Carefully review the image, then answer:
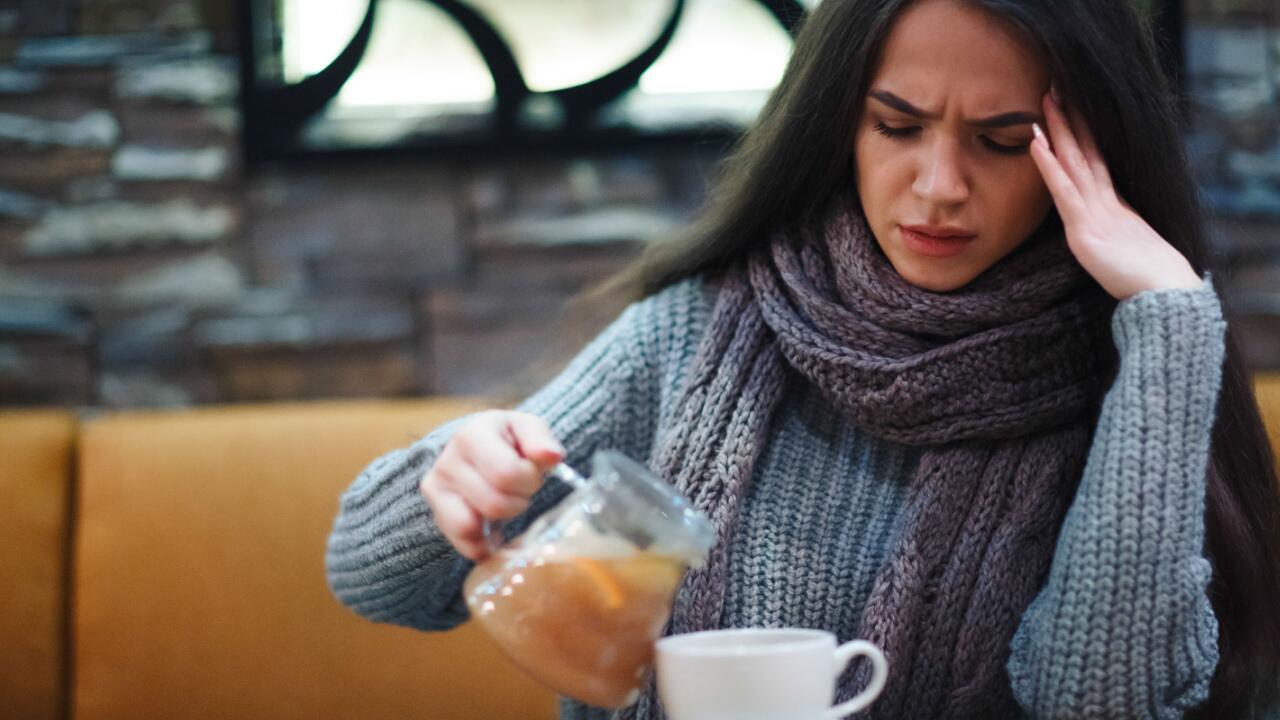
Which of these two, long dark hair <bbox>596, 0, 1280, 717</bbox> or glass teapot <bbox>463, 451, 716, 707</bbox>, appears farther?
long dark hair <bbox>596, 0, 1280, 717</bbox>

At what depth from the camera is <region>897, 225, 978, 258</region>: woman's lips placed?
952mm

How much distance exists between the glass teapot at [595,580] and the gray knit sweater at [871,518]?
0.29m

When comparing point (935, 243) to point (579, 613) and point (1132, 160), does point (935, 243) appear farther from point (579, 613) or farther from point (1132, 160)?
point (579, 613)

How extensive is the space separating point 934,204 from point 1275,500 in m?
0.38

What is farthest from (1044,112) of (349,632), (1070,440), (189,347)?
(189,347)

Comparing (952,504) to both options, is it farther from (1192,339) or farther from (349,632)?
(349,632)

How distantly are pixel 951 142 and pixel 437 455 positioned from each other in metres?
0.43

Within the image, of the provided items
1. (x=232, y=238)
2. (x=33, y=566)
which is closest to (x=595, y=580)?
(x=33, y=566)

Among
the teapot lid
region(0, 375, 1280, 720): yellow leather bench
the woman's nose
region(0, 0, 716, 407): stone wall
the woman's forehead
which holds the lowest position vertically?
region(0, 375, 1280, 720): yellow leather bench

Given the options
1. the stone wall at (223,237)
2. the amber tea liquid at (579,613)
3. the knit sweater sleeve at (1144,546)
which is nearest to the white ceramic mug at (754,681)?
the amber tea liquid at (579,613)

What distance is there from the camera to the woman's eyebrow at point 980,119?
910 millimetres

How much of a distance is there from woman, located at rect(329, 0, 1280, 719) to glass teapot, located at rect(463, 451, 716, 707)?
0.28m

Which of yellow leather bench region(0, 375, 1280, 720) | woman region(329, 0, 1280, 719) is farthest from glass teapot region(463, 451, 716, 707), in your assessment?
yellow leather bench region(0, 375, 1280, 720)

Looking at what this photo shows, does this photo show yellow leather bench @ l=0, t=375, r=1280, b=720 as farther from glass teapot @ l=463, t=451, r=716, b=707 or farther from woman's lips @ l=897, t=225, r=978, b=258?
glass teapot @ l=463, t=451, r=716, b=707
